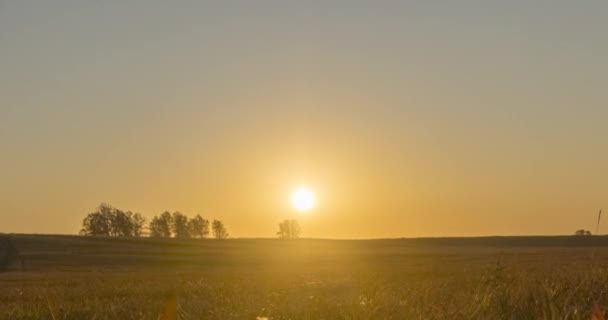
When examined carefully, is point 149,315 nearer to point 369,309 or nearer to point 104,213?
point 369,309

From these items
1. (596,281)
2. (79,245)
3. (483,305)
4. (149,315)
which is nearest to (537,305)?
(483,305)

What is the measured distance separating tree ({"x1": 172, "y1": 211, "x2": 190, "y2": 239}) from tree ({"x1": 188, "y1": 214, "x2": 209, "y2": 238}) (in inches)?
47.5

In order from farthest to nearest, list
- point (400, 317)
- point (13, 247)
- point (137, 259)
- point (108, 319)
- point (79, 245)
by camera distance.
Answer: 1. point (79, 245)
2. point (137, 259)
3. point (13, 247)
4. point (108, 319)
5. point (400, 317)

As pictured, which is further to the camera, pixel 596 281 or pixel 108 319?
pixel 596 281

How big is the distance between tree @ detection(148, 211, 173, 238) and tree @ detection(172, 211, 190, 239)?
1.08 meters

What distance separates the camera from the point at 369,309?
646cm

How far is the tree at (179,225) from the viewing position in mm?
176500

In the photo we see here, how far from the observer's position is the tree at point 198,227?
179 m

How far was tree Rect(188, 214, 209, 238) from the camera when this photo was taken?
179 meters

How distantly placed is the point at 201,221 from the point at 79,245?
97.1m

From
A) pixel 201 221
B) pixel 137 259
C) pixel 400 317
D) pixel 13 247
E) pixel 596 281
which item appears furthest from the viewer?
pixel 201 221

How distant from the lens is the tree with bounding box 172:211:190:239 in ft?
579

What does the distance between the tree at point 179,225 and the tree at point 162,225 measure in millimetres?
1083

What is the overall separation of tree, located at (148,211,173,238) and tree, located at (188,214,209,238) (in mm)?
4930
